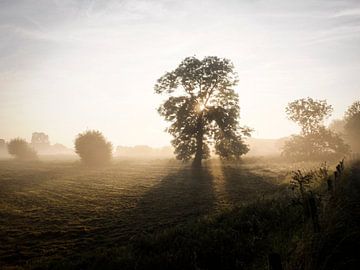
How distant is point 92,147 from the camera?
2244 inches

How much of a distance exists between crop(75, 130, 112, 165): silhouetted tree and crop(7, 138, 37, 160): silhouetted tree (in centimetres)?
3791

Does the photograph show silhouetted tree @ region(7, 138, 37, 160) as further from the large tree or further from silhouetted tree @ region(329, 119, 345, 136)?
silhouetted tree @ region(329, 119, 345, 136)

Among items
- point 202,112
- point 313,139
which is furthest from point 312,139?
point 202,112

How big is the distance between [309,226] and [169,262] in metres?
4.92

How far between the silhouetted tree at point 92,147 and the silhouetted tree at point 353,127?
78042 mm

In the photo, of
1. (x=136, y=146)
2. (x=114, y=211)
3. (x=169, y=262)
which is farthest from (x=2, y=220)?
(x=136, y=146)

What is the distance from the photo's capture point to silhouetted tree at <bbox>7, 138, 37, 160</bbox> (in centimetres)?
8362

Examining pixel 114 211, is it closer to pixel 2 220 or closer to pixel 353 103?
pixel 2 220

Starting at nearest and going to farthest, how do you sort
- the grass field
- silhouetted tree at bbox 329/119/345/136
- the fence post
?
the fence post
the grass field
silhouetted tree at bbox 329/119/345/136

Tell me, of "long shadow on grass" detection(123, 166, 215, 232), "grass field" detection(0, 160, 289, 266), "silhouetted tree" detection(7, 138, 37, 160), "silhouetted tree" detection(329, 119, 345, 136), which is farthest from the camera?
"silhouetted tree" detection(329, 119, 345, 136)

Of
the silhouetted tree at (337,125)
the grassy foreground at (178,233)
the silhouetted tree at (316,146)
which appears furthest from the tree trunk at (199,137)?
the silhouetted tree at (337,125)

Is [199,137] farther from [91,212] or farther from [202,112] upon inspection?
[91,212]

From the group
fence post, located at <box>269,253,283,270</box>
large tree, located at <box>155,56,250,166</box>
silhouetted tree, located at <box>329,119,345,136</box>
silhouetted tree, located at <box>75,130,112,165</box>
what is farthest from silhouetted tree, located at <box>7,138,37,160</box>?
silhouetted tree, located at <box>329,119,345,136</box>

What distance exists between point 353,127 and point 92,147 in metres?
82.8
